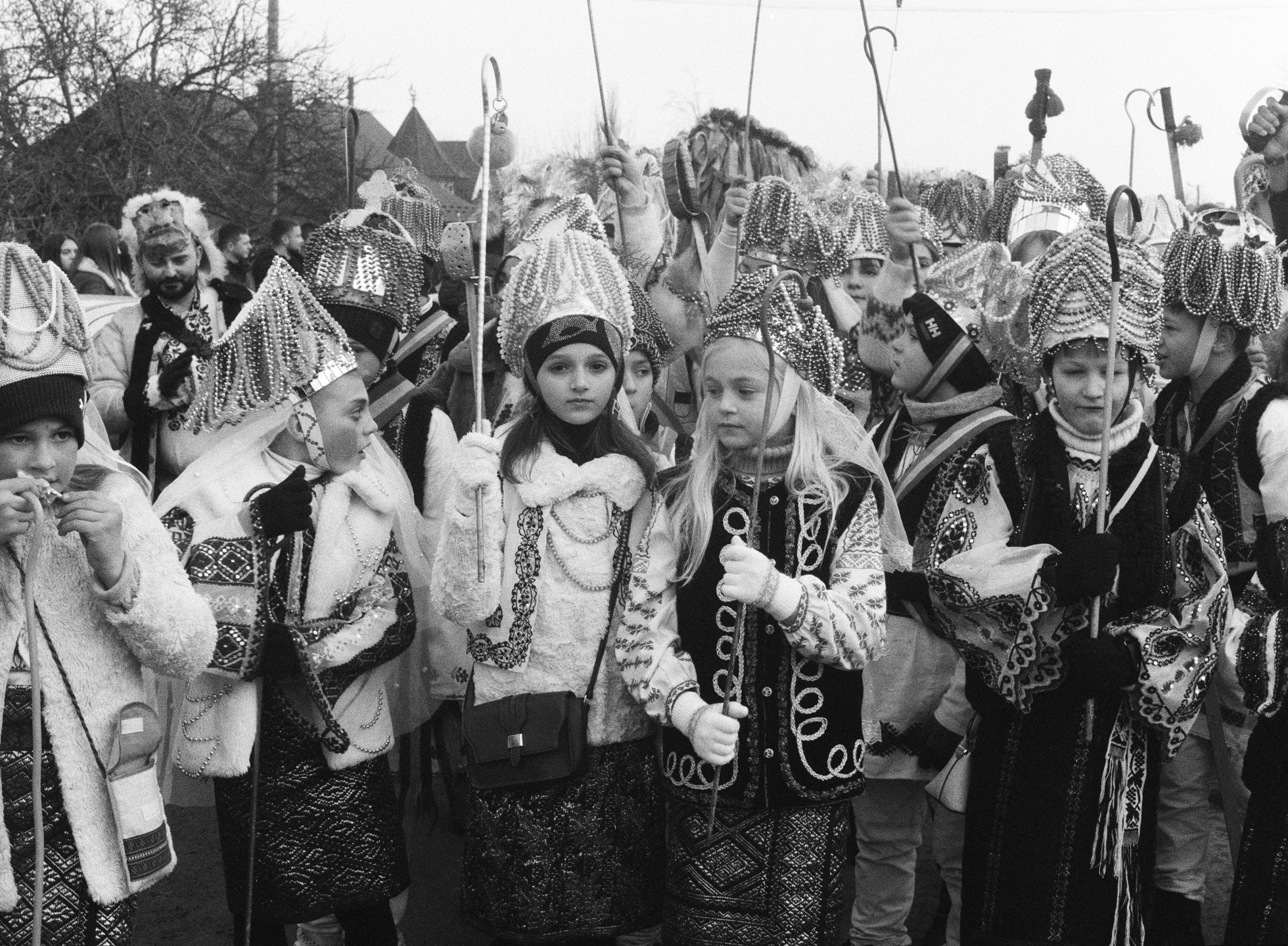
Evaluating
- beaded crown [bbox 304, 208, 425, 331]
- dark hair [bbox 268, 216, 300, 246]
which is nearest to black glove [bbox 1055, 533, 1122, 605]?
beaded crown [bbox 304, 208, 425, 331]

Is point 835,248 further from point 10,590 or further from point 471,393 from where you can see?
point 10,590

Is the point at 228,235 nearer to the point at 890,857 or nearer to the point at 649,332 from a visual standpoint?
the point at 649,332

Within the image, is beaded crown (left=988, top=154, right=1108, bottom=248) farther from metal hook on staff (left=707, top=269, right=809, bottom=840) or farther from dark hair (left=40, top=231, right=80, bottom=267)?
dark hair (left=40, top=231, right=80, bottom=267)

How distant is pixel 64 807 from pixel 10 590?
432 mm

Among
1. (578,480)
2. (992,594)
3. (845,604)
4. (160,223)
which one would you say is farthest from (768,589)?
(160,223)

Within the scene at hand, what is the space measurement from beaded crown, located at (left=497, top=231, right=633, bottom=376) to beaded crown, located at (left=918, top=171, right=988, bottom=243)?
13.2 feet

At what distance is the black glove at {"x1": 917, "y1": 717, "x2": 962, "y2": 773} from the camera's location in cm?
393

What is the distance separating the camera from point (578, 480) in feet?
11.0

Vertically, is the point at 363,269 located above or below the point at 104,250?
below

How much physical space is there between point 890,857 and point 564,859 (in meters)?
1.25

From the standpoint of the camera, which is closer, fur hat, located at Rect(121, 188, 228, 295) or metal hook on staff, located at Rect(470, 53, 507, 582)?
metal hook on staff, located at Rect(470, 53, 507, 582)

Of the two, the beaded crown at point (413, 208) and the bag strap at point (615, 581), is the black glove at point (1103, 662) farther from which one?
the beaded crown at point (413, 208)

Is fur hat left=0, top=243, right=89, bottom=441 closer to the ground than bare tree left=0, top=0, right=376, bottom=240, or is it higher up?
closer to the ground

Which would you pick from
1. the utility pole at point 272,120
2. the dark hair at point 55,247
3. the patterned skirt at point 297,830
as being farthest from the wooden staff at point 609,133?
the utility pole at point 272,120
